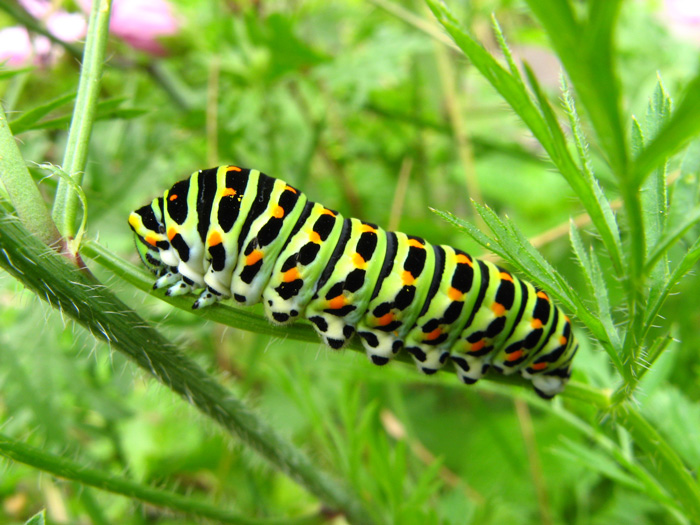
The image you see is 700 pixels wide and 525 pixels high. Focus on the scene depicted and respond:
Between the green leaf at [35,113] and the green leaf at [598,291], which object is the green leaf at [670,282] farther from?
the green leaf at [35,113]

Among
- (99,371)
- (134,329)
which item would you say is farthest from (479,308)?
(99,371)

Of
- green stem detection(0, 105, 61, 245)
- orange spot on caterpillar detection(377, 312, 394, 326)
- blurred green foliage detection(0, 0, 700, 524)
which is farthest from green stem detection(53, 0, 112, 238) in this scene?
orange spot on caterpillar detection(377, 312, 394, 326)

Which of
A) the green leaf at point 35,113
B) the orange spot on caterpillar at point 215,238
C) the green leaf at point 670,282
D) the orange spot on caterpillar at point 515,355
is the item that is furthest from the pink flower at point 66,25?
the green leaf at point 670,282

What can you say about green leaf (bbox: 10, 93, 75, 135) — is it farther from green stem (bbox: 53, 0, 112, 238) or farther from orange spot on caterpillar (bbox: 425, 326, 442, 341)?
orange spot on caterpillar (bbox: 425, 326, 442, 341)

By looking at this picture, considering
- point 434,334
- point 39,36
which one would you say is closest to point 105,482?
point 434,334

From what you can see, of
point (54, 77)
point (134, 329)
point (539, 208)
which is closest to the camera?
point (134, 329)

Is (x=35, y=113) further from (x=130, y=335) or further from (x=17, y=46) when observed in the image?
(x=17, y=46)

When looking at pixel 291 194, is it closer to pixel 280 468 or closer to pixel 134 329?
pixel 134 329
